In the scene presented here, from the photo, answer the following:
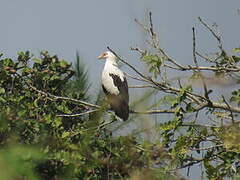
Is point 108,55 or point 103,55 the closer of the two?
point 108,55

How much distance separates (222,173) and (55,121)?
51.7 inches

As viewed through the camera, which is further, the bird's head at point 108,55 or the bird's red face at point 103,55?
the bird's red face at point 103,55

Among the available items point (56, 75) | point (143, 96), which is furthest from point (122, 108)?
point (143, 96)

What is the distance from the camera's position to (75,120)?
5074mm

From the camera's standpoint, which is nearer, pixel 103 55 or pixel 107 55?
pixel 107 55

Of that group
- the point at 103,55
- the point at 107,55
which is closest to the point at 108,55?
the point at 107,55

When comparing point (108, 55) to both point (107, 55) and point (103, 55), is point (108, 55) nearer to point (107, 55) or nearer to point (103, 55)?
point (107, 55)

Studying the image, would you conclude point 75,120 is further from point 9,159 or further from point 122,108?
point 9,159

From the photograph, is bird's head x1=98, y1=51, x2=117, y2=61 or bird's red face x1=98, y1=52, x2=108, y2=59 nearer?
bird's head x1=98, y1=51, x2=117, y2=61

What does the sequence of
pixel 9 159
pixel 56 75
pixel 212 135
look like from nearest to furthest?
pixel 9 159
pixel 212 135
pixel 56 75

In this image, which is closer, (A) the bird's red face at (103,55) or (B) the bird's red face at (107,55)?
(B) the bird's red face at (107,55)

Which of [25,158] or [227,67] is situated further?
[227,67]

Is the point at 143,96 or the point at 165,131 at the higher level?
the point at 143,96

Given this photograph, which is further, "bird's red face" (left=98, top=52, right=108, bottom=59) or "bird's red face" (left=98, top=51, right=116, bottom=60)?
"bird's red face" (left=98, top=52, right=108, bottom=59)
